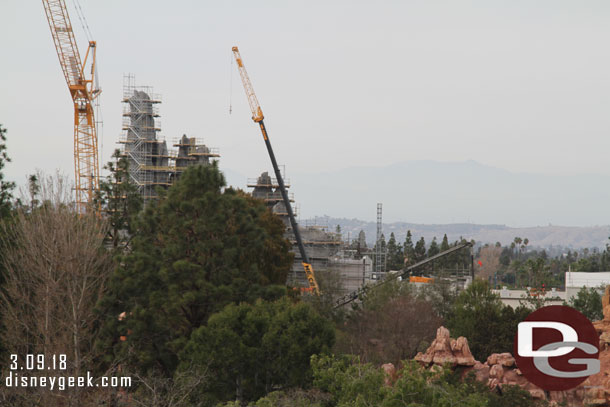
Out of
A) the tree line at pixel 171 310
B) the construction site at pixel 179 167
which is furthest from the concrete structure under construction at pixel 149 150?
the tree line at pixel 171 310

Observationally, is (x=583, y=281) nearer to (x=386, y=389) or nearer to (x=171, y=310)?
(x=171, y=310)

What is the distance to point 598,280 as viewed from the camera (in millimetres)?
53875

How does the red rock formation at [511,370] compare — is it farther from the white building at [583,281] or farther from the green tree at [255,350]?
the white building at [583,281]

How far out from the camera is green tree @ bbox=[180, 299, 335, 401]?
24078 mm

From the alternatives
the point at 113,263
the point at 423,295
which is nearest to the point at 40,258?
the point at 113,263

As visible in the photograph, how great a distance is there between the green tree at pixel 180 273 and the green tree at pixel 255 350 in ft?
7.69

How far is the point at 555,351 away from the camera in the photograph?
27.2m

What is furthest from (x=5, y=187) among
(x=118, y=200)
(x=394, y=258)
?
(x=394, y=258)

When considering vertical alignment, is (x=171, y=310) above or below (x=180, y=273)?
below

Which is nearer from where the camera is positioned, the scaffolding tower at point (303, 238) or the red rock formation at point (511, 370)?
the red rock formation at point (511, 370)

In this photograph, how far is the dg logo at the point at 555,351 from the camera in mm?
27859

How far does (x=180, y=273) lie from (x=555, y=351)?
48.9 ft

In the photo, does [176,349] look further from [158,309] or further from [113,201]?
[113,201]

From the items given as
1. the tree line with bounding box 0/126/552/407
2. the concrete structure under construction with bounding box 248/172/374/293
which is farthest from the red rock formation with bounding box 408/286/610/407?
the concrete structure under construction with bounding box 248/172/374/293
